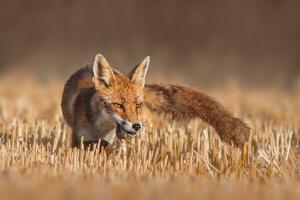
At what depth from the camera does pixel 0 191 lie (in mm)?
4023

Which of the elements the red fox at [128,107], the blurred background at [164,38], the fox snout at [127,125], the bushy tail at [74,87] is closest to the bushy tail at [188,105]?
the red fox at [128,107]

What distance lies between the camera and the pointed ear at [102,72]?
6.67m

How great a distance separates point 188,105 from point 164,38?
38.9 feet

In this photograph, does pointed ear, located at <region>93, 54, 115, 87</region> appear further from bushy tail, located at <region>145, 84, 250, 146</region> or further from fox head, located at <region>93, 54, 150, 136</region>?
bushy tail, located at <region>145, 84, 250, 146</region>

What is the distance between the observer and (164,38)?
18703mm

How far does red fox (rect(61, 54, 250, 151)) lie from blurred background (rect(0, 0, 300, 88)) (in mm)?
9913

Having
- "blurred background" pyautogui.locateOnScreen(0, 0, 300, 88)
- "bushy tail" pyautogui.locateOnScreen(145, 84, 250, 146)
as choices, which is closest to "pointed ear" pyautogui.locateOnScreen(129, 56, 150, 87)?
"bushy tail" pyautogui.locateOnScreen(145, 84, 250, 146)

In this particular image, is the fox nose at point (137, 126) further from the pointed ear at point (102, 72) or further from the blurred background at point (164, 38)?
the blurred background at point (164, 38)

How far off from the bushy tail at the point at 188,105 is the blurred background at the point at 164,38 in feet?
32.3

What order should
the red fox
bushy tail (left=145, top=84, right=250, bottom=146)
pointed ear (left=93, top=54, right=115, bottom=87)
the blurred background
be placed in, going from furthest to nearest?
the blurred background
bushy tail (left=145, top=84, right=250, bottom=146)
pointed ear (left=93, top=54, right=115, bottom=87)
the red fox

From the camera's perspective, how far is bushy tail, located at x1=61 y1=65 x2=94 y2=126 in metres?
7.24

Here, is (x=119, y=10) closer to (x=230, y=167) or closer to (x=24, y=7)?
(x=24, y=7)

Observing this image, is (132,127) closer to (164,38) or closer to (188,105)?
(188,105)

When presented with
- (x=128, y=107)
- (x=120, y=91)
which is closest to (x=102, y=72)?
(x=120, y=91)
